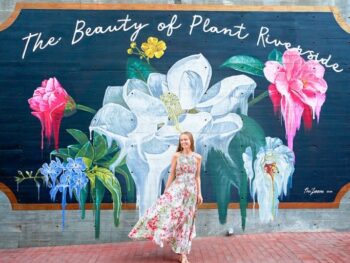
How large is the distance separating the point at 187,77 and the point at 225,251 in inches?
112

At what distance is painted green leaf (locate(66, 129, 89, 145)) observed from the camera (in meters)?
7.99

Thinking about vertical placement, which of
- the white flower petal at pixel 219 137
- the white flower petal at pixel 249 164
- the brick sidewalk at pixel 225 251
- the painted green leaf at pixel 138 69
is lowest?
the brick sidewalk at pixel 225 251

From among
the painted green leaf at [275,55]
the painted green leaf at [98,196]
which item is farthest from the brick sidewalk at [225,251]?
the painted green leaf at [275,55]

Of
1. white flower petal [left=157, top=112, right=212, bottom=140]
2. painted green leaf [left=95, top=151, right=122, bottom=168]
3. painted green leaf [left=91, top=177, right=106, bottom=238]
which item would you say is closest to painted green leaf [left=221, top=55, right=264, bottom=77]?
white flower petal [left=157, top=112, right=212, bottom=140]

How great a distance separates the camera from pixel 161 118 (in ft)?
26.3

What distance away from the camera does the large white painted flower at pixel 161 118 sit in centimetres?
796

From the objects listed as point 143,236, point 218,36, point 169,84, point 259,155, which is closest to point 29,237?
point 143,236

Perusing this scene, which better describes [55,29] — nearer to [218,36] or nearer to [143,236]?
[218,36]

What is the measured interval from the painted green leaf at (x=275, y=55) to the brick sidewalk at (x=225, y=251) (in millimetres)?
2886

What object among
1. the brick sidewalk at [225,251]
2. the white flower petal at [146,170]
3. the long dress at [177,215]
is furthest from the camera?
the white flower petal at [146,170]

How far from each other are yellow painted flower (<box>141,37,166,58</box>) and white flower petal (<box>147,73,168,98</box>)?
1.09ft

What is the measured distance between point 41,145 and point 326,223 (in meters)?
4.86

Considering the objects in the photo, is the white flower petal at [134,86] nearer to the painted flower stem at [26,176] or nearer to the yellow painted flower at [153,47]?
the yellow painted flower at [153,47]

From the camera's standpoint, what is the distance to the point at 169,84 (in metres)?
8.05
